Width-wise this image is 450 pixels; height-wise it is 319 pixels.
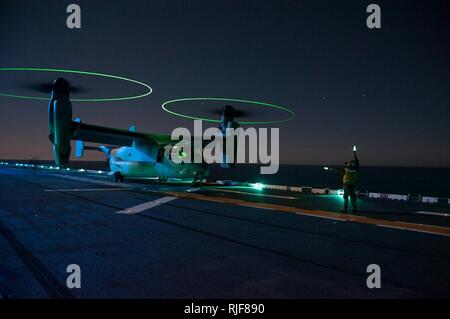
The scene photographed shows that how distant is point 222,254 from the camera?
661cm

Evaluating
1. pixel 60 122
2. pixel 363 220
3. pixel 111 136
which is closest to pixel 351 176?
pixel 363 220

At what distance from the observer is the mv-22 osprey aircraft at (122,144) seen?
17.7 m

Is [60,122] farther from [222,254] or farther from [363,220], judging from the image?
[363,220]

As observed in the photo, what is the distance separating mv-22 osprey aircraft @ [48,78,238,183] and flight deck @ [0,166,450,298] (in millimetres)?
7037

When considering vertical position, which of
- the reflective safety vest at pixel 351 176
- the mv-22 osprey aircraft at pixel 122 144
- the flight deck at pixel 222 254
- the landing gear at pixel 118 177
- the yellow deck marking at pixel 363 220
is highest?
the mv-22 osprey aircraft at pixel 122 144

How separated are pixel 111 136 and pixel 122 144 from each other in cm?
280

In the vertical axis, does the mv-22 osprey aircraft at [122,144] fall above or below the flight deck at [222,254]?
above

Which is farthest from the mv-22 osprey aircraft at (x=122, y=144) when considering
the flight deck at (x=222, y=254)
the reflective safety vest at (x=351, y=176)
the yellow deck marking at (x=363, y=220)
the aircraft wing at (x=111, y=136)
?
the reflective safety vest at (x=351, y=176)

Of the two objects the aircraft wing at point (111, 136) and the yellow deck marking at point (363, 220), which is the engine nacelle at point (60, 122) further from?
the yellow deck marking at point (363, 220)

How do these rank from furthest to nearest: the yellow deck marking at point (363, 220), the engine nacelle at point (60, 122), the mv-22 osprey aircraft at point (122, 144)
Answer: the mv-22 osprey aircraft at point (122, 144)
the engine nacelle at point (60, 122)
the yellow deck marking at point (363, 220)

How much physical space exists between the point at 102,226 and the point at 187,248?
3733 mm

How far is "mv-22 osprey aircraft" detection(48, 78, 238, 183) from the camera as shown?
58.1 ft

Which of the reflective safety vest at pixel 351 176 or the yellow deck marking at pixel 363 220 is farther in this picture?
the reflective safety vest at pixel 351 176
